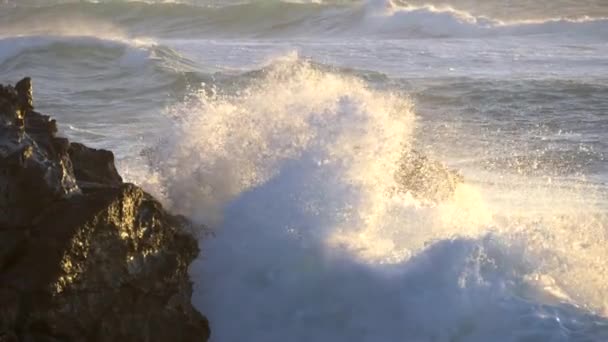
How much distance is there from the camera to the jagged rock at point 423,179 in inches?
340

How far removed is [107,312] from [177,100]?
12.7 meters

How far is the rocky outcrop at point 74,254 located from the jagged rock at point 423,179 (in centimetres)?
248

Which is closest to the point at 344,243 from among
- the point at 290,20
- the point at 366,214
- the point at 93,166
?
the point at 366,214

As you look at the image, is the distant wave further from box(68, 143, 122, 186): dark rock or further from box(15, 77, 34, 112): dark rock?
box(15, 77, 34, 112): dark rock

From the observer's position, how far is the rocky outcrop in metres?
5.81

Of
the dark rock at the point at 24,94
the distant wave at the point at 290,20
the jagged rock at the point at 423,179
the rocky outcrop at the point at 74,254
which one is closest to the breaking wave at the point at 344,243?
the jagged rock at the point at 423,179

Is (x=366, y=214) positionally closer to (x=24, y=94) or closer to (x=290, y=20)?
(x=24, y=94)

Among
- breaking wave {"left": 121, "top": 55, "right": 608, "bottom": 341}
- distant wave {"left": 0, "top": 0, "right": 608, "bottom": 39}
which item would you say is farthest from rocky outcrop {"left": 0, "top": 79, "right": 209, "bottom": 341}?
distant wave {"left": 0, "top": 0, "right": 608, "bottom": 39}

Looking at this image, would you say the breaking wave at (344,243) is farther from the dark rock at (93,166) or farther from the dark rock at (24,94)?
the dark rock at (24,94)

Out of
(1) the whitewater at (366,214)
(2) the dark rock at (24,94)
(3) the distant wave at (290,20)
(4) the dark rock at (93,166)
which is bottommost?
(3) the distant wave at (290,20)

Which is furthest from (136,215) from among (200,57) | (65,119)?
(200,57)

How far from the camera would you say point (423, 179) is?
8852 mm

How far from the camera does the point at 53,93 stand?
19.2 metres

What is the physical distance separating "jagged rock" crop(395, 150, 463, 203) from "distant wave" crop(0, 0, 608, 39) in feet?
67.0
